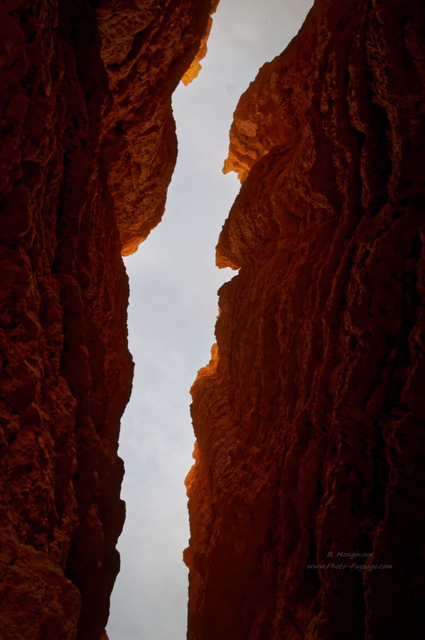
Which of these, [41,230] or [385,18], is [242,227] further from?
[41,230]

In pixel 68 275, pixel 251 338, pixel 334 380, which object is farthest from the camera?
pixel 251 338

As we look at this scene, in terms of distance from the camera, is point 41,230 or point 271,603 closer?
point 41,230

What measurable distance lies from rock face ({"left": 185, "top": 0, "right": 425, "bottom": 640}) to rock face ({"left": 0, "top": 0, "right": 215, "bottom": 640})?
115 inches

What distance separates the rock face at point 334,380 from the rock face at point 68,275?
2.92 metres

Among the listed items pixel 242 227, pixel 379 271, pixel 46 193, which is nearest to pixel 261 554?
pixel 379 271

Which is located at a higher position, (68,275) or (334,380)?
(68,275)

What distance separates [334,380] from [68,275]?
5.00 metres

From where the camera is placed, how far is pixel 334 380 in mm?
6805

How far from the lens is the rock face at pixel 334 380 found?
17.4 ft

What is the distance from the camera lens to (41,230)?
5797mm

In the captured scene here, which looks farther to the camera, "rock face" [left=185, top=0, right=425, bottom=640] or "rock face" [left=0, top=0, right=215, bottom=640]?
"rock face" [left=185, top=0, right=425, bottom=640]

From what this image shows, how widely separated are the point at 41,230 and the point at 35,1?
288 centimetres

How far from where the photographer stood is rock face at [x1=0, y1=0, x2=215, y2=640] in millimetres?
4355

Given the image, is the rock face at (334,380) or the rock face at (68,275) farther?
the rock face at (334,380)
